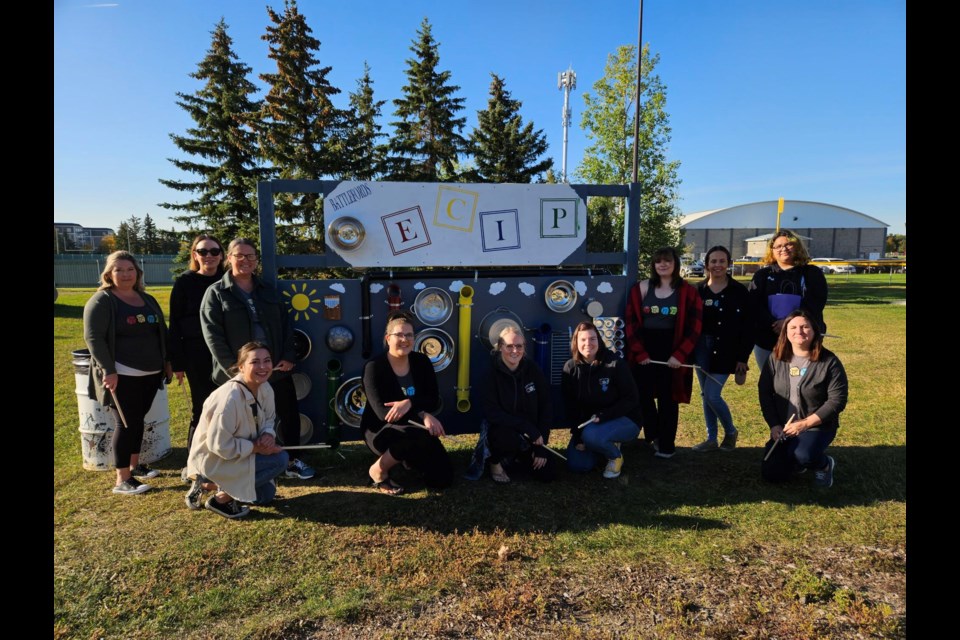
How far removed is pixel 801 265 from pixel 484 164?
20.1 m

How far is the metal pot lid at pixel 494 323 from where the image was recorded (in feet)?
15.1

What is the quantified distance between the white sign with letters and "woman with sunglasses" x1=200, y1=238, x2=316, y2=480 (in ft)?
2.31

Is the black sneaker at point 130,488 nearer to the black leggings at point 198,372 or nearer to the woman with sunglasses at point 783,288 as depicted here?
the black leggings at point 198,372

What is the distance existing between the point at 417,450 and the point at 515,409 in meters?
0.82

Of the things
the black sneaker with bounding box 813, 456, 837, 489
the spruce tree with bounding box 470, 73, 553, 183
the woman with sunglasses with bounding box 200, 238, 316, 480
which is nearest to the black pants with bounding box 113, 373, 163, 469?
the woman with sunglasses with bounding box 200, 238, 316, 480

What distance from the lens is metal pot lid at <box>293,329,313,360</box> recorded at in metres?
4.43

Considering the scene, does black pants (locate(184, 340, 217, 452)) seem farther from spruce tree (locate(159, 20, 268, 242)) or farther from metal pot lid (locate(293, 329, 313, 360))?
spruce tree (locate(159, 20, 268, 242))

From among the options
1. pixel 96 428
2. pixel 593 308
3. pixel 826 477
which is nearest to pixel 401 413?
A: pixel 593 308

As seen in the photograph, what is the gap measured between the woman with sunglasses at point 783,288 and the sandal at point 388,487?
10.7 ft

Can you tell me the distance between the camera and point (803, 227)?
7719 cm

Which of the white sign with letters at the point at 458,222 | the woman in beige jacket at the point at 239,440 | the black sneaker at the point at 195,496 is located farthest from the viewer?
the white sign with letters at the point at 458,222

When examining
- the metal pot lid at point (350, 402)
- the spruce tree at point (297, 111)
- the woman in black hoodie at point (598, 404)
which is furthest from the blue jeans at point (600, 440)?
the spruce tree at point (297, 111)
